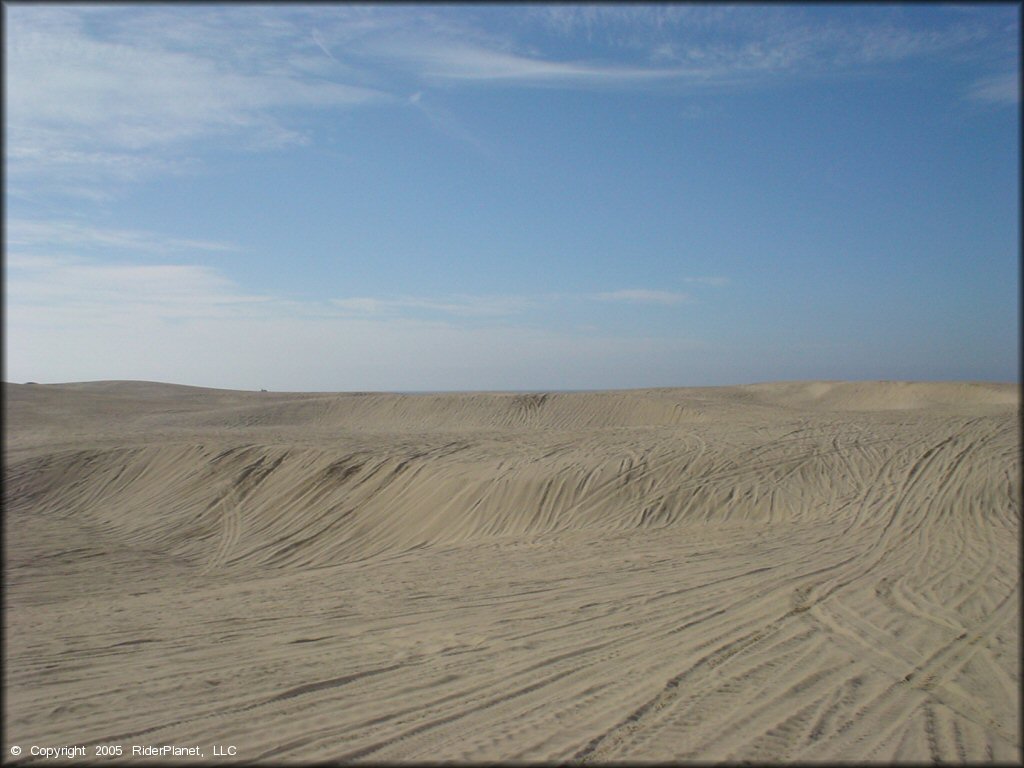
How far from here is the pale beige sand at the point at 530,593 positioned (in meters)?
4.26

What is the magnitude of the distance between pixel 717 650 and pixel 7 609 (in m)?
8.48

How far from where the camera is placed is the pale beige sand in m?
4.26

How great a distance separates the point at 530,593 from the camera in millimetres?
7426

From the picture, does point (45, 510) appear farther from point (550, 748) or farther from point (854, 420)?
point (854, 420)

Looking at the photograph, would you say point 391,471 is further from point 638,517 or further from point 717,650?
point 717,650

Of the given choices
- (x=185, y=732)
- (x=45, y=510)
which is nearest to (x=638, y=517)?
(x=185, y=732)

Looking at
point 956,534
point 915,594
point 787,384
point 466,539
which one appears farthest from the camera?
point 787,384

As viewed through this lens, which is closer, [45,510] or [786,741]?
[786,741]

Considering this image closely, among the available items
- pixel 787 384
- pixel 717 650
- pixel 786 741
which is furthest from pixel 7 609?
pixel 787 384

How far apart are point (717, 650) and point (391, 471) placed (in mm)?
9839

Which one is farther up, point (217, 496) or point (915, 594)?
point (217, 496)

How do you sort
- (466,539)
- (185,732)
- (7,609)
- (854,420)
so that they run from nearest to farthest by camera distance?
(185,732) → (7,609) → (466,539) → (854,420)


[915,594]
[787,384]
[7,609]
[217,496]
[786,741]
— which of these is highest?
[787,384]

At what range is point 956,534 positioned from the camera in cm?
911
